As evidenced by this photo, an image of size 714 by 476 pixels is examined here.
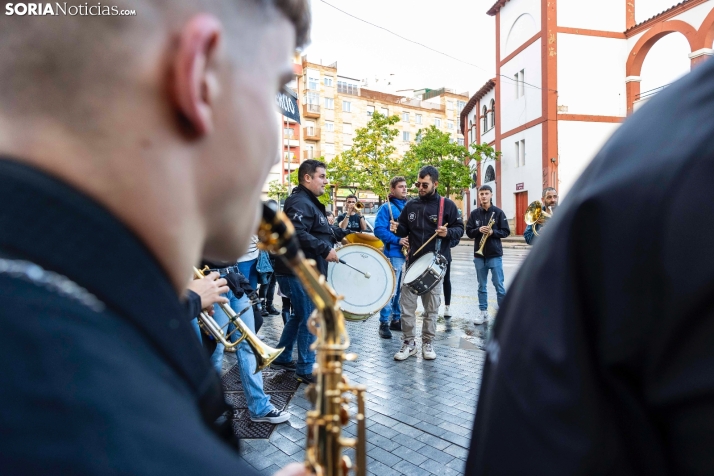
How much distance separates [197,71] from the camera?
614mm

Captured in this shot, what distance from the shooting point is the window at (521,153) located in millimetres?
27641

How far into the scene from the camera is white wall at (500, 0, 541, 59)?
25384 millimetres

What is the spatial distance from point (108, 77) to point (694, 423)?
0.95m

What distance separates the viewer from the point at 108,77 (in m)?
0.58

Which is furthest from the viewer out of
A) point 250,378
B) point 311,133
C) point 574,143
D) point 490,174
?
point 311,133

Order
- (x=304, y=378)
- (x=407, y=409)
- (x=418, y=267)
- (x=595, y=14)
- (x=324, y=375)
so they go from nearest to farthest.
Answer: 1. (x=324, y=375)
2. (x=407, y=409)
3. (x=304, y=378)
4. (x=418, y=267)
5. (x=595, y=14)

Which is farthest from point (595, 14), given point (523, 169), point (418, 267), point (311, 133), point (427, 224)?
point (311, 133)

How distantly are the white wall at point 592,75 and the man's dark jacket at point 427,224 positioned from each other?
21.7 meters

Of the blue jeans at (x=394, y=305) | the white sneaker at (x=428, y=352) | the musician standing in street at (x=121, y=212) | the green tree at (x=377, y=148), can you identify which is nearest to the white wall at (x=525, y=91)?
the green tree at (x=377, y=148)

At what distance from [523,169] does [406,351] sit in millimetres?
24007

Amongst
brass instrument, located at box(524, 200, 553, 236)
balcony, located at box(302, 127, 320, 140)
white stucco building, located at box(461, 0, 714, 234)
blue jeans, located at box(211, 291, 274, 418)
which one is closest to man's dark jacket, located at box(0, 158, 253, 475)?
blue jeans, located at box(211, 291, 274, 418)

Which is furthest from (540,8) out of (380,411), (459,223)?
(380,411)

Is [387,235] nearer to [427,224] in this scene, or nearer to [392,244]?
[392,244]

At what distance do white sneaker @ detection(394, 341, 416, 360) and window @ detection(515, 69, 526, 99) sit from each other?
25.0 meters
